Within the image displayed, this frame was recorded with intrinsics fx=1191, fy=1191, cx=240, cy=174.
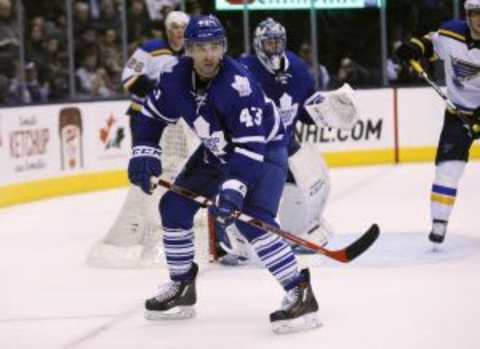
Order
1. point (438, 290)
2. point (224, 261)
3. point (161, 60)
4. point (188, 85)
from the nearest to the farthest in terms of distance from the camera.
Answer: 1. point (188, 85)
2. point (438, 290)
3. point (224, 261)
4. point (161, 60)

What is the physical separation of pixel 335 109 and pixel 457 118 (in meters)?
0.63

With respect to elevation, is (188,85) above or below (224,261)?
above

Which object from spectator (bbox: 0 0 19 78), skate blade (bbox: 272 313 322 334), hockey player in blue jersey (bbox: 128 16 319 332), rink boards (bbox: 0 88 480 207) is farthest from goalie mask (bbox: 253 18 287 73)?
spectator (bbox: 0 0 19 78)

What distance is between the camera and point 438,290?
4672mm

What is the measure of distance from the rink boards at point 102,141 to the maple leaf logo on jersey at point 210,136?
4.19m

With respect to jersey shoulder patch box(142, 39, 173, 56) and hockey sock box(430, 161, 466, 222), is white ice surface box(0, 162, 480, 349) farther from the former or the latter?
jersey shoulder patch box(142, 39, 173, 56)

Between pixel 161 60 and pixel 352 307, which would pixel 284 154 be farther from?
pixel 161 60

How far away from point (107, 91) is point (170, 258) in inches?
236

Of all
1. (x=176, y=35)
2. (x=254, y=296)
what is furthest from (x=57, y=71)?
(x=254, y=296)

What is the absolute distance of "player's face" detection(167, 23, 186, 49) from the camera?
6.43 meters

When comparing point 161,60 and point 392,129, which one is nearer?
point 161,60

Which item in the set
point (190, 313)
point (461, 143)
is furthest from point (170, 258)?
point (461, 143)

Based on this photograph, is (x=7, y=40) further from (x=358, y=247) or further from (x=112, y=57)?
(x=358, y=247)

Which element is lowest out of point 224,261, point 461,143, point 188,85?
point 224,261
